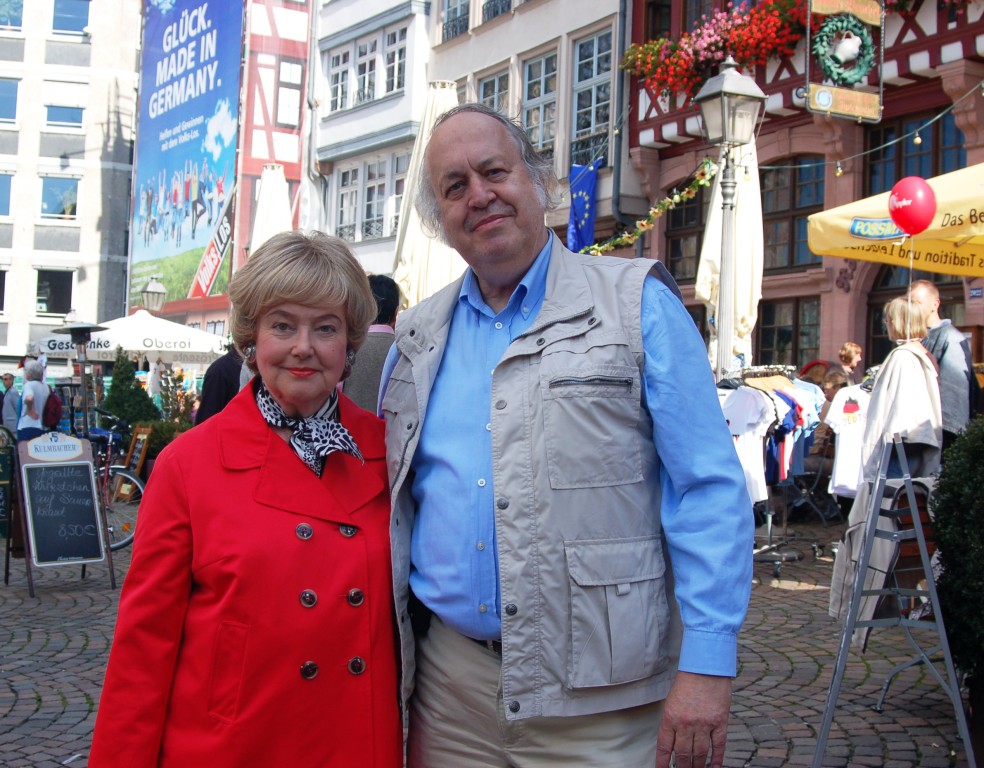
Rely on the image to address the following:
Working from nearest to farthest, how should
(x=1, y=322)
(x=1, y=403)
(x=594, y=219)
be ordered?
(x=594, y=219)
(x=1, y=403)
(x=1, y=322)

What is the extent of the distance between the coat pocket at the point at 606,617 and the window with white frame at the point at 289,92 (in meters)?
34.2

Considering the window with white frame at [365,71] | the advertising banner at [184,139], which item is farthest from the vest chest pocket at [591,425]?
the advertising banner at [184,139]

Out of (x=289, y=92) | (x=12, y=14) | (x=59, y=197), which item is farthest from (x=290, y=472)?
(x=12, y=14)

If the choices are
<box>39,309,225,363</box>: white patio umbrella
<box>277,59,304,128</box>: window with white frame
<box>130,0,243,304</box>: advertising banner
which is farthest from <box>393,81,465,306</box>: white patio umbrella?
<box>277,59,304,128</box>: window with white frame

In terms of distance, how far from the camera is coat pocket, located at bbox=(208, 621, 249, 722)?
7.15ft

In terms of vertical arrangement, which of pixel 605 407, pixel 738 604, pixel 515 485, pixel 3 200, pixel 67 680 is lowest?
pixel 67 680

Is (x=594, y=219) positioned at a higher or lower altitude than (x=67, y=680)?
higher

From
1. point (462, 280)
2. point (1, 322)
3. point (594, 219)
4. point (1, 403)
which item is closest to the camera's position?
point (462, 280)

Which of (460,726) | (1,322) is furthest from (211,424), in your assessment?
(1,322)

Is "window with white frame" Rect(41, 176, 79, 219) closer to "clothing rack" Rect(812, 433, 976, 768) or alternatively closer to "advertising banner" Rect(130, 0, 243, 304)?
"advertising banner" Rect(130, 0, 243, 304)

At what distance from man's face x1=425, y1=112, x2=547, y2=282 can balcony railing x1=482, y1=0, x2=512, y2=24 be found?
63.5ft

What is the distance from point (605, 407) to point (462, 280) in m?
0.56

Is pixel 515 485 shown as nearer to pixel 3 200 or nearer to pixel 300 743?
pixel 300 743

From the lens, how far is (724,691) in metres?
2.07
